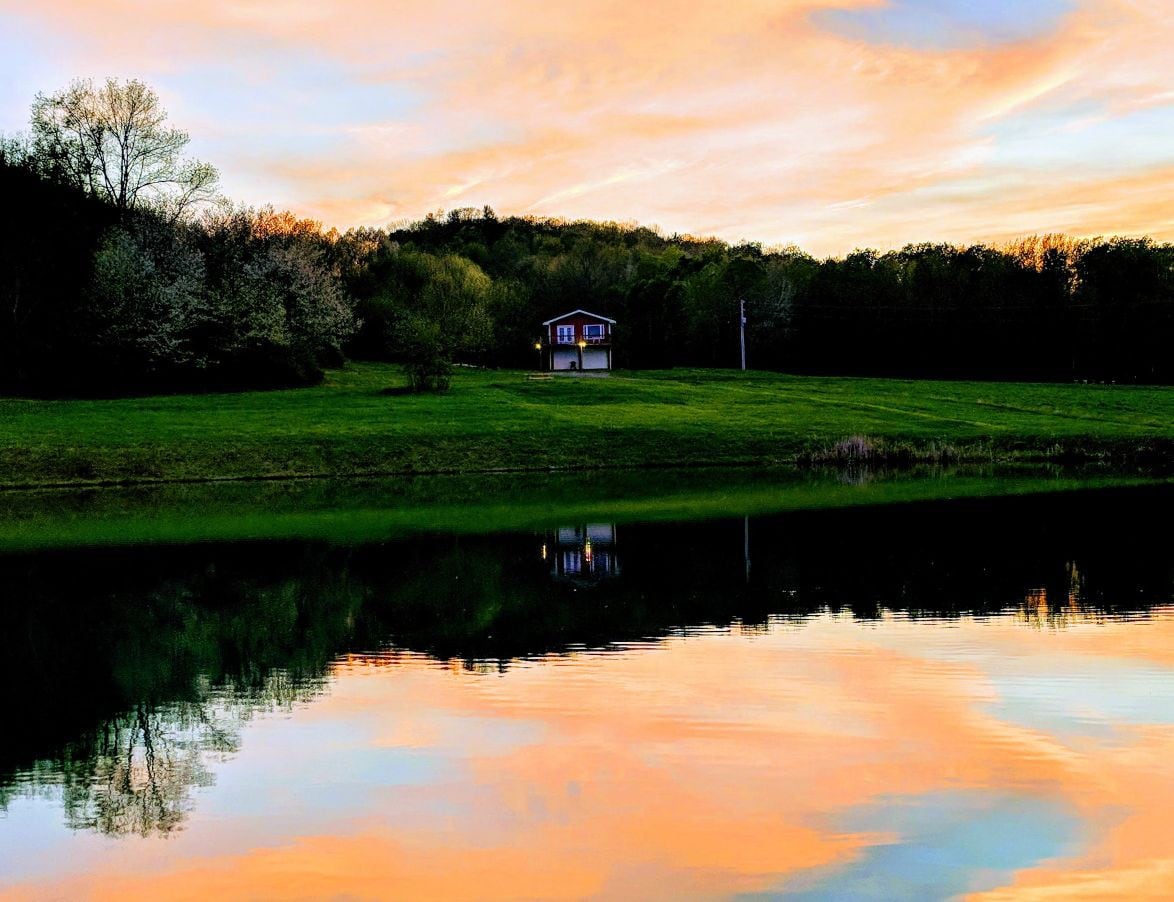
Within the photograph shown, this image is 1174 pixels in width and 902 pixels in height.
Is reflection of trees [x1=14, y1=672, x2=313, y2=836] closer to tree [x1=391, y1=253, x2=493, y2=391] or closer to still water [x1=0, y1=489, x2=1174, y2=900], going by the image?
still water [x1=0, y1=489, x2=1174, y2=900]

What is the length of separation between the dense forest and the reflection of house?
5181cm

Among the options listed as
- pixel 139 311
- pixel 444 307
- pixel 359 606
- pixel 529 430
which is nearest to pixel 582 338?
pixel 444 307

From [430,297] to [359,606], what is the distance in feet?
385

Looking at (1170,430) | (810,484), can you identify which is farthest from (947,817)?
(1170,430)

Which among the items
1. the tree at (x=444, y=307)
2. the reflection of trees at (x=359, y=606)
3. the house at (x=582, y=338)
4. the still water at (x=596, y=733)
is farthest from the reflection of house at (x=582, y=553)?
the house at (x=582, y=338)

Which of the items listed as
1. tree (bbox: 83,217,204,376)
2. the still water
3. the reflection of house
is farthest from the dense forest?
the still water

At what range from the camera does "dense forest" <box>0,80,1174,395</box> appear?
87250 mm

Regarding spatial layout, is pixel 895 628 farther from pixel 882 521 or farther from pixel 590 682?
pixel 882 521

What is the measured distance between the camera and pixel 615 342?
139000 millimetres

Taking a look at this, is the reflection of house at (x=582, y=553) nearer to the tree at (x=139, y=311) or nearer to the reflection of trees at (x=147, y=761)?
the reflection of trees at (x=147, y=761)

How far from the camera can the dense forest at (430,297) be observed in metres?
87.2

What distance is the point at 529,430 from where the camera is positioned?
6575 cm

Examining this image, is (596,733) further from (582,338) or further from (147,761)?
(582,338)

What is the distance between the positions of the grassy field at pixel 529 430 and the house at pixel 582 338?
1834 inches
